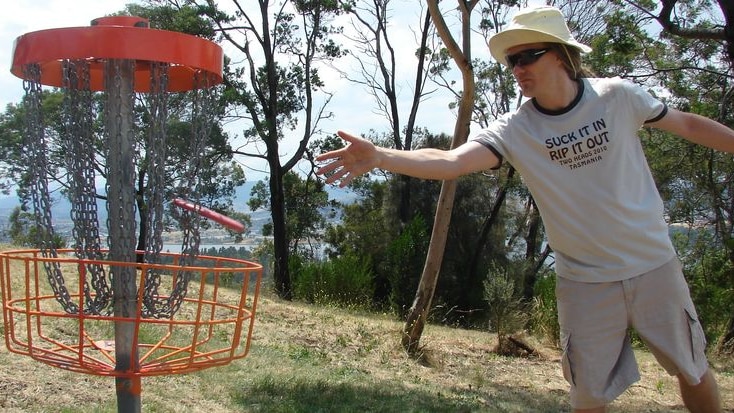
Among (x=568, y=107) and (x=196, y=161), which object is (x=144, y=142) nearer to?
(x=196, y=161)

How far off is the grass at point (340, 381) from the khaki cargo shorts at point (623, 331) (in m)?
2.33

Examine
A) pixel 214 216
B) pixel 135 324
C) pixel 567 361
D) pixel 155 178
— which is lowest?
pixel 567 361

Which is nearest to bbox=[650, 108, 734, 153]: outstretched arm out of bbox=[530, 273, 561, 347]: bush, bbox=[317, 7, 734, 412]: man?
bbox=[317, 7, 734, 412]: man

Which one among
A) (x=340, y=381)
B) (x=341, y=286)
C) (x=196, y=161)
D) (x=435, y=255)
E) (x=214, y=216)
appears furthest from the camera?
(x=341, y=286)

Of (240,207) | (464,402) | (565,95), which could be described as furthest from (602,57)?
(240,207)

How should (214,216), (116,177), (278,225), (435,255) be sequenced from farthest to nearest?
1. (278,225)
2. (435,255)
3. (116,177)
4. (214,216)

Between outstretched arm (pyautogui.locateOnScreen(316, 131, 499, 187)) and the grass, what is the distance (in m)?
2.50

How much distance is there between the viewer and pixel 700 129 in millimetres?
2809

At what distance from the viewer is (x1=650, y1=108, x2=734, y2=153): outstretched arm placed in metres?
2.76

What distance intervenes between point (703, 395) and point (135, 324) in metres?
2.03

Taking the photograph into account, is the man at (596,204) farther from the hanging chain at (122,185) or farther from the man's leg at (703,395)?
the hanging chain at (122,185)

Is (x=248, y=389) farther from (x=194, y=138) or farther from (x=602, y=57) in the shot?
(x=602, y=57)

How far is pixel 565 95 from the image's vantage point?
275 centimetres

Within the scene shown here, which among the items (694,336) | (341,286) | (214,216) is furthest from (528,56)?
(341,286)
